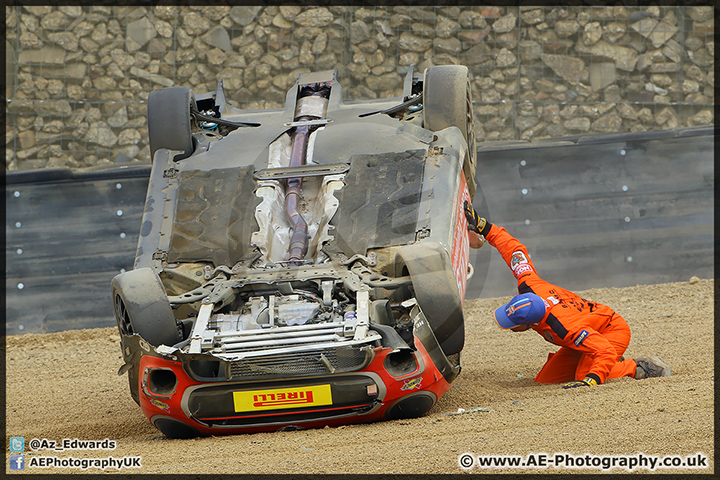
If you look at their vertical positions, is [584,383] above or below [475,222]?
below

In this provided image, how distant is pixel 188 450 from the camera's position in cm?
519

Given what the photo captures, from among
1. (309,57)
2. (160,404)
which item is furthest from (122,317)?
(309,57)

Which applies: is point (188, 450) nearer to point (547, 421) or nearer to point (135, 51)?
point (547, 421)

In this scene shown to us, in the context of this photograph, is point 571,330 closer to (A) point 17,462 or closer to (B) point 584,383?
(B) point 584,383

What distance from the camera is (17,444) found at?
5.89 meters

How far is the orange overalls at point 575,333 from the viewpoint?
6293 millimetres

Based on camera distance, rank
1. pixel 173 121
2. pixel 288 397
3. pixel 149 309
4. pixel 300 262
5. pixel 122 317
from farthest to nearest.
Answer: pixel 173 121
pixel 300 262
pixel 122 317
pixel 149 309
pixel 288 397

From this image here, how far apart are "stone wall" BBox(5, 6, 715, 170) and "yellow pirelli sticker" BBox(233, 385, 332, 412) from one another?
7.36 meters

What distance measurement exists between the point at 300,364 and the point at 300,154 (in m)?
2.14

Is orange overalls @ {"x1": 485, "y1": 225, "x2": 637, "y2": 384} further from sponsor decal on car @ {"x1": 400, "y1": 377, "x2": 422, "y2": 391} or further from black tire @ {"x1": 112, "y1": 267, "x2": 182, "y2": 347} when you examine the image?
black tire @ {"x1": 112, "y1": 267, "x2": 182, "y2": 347}

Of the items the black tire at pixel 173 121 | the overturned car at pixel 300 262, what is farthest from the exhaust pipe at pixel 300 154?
the black tire at pixel 173 121

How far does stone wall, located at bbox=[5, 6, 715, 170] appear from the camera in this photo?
475 inches

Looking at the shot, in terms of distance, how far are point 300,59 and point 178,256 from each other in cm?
648

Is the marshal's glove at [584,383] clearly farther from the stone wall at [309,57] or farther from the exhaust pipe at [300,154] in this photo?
the stone wall at [309,57]
